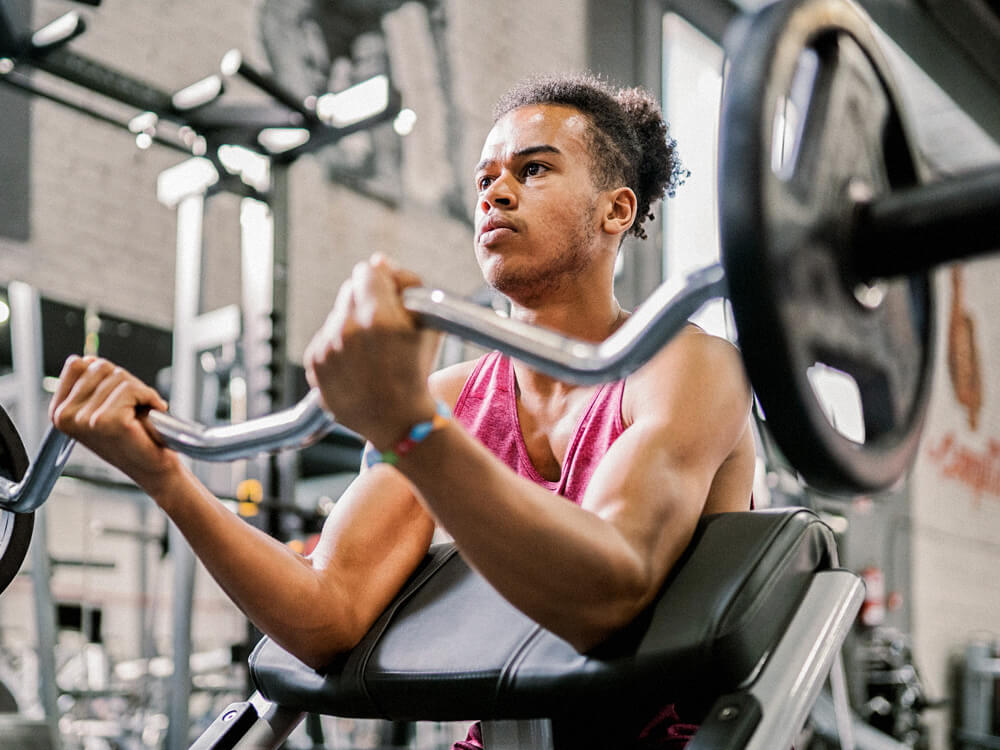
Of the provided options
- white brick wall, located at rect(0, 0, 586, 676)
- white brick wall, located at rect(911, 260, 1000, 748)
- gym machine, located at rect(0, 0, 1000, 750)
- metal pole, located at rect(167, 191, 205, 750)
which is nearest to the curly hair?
gym machine, located at rect(0, 0, 1000, 750)

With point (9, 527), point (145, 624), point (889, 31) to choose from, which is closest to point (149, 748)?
point (145, 624)

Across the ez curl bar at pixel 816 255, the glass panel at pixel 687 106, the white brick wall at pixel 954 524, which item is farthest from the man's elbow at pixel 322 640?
the white brick wall at pixel 954 524

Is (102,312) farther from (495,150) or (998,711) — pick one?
(998,711)

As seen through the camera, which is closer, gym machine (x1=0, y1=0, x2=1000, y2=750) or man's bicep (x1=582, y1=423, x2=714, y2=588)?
gym machine (x1=0, y1=0, x2=1000, y2=750)

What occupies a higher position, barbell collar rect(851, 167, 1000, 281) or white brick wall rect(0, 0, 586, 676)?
white brick wall rect(0, 0, 586, 676)

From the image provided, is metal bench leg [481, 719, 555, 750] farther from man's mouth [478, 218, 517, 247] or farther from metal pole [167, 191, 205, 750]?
metal pole [167, 191, 205, 750]

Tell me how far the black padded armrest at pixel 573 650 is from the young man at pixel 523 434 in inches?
1.0

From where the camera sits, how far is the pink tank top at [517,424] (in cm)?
109

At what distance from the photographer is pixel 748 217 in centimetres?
61

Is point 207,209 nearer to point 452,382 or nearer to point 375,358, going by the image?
point 452,382

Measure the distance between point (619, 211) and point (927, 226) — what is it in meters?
0.69

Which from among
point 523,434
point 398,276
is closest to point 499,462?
point 398,276

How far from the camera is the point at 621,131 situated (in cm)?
137

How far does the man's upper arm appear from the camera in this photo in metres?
0.93
